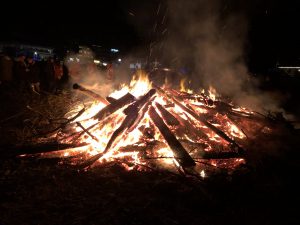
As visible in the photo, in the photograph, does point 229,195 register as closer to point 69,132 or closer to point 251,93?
point 69,132

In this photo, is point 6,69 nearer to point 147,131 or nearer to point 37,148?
point 37,148

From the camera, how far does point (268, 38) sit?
2267 cm

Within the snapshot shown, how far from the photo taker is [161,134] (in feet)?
21.4

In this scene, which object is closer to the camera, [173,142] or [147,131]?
[173,142]

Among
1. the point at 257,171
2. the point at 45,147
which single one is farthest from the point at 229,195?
the point at 45,147

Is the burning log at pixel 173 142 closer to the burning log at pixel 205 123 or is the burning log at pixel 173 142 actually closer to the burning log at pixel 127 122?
the burning log at pixel 127 122

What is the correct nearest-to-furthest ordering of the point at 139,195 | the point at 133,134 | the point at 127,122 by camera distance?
the point at 139,195 < the point at 127,122 < the point at 133,134

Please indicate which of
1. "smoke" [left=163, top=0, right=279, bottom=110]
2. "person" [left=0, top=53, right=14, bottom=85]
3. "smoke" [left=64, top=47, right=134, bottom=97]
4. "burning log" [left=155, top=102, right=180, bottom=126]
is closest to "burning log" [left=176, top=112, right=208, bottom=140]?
"burning log" [left=155, top=102, right=180, bottom=126]

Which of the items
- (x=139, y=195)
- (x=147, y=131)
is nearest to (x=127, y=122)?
(x=147, y=131)

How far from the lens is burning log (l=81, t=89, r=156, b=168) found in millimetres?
5371

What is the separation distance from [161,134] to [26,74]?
26.2ft

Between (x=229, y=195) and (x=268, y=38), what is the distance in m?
21.7

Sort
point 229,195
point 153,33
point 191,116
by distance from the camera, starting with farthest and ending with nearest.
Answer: point 153,33
point 191,116
point 229,195

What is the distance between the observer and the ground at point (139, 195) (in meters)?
3.75
